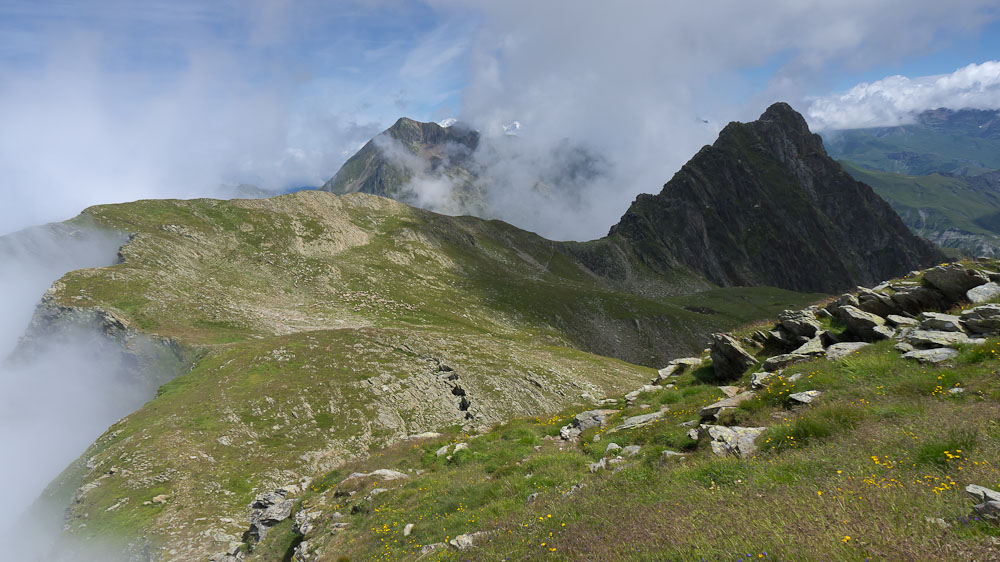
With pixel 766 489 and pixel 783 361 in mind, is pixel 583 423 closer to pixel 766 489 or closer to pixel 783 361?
pixel 783 361

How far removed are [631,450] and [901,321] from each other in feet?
38.9

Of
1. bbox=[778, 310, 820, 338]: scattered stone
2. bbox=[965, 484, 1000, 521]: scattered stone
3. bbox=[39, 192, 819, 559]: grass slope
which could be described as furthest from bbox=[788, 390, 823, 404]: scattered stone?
bbox=[39, 192, 819, 559]: grass slope

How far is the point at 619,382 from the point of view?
182ft

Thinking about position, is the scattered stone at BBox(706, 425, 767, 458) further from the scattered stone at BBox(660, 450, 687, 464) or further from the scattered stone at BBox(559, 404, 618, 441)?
the scattered stone at BBox(559, 404, 618, 441)

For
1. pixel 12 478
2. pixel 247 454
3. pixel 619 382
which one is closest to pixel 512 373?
pixel 619 382

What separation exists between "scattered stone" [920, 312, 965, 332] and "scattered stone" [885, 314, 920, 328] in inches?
11.6

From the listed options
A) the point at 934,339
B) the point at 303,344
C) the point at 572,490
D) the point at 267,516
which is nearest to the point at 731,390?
the point at 934,339

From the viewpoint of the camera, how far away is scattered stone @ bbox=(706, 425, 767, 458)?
1023 centimetres

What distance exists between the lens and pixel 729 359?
1955cm

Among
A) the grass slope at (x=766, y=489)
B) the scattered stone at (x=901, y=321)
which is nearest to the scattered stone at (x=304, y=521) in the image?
the grass slope at (x=766, y=489)

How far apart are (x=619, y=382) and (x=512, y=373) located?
16.8 meters

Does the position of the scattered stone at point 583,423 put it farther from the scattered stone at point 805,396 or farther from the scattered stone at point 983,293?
the scattered stone at point 983,293

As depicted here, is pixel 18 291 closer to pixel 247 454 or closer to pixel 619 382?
pixel 247 454

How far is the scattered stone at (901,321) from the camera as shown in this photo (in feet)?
50.1
